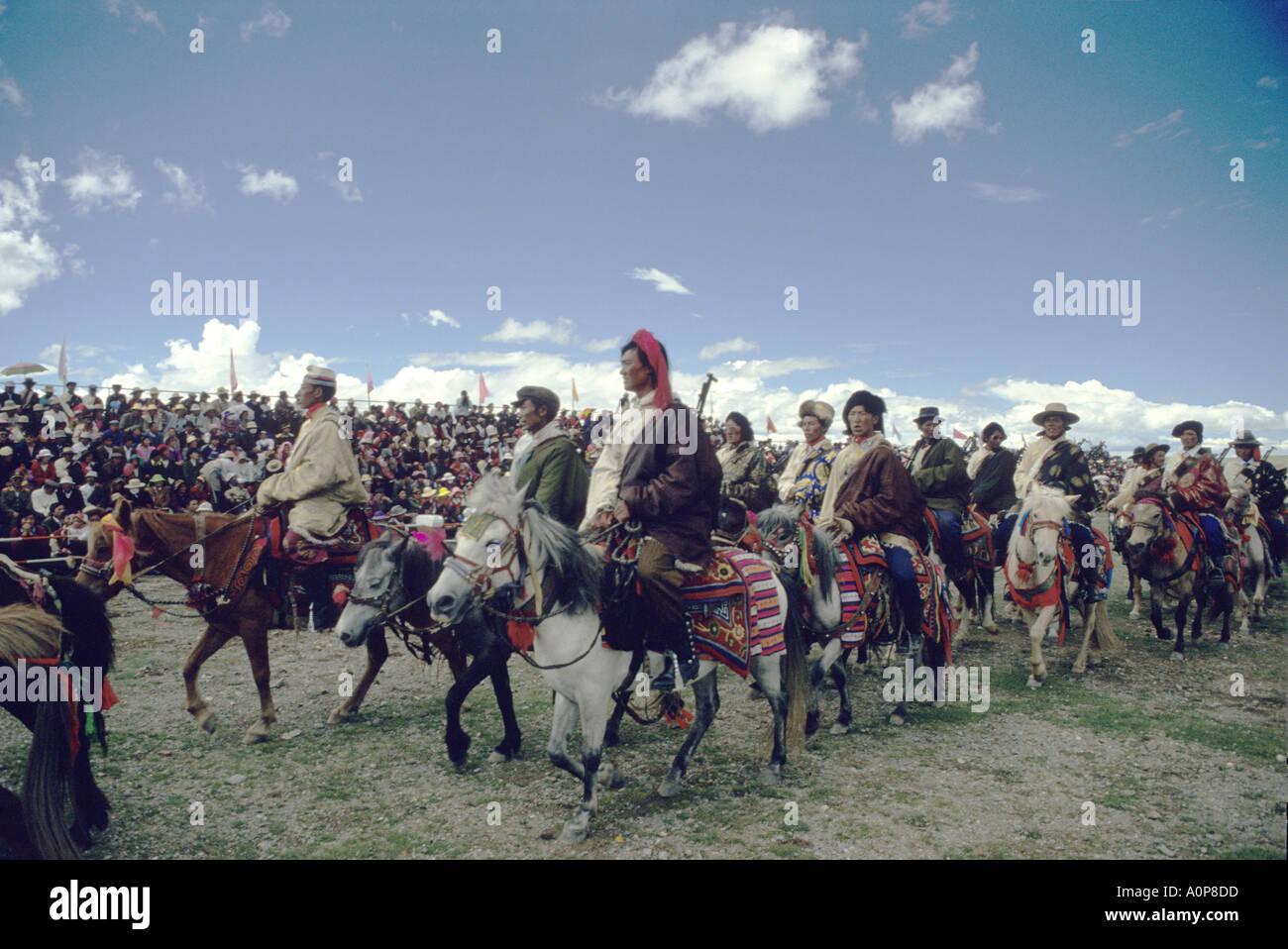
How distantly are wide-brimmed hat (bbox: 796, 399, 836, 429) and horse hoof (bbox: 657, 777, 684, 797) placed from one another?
4034 mm

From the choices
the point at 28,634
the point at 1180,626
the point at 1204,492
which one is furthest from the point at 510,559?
the point at 1204,492

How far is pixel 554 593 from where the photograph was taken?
411 cm

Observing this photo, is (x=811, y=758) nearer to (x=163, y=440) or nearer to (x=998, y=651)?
(x=998, y=651)

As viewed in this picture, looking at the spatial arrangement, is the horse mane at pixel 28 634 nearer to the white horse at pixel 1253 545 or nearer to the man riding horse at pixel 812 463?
the man riding horse at pixel 812 463

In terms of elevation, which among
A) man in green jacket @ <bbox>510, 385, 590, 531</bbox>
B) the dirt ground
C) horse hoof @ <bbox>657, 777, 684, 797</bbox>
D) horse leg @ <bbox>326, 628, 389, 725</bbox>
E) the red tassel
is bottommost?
the dirt ground

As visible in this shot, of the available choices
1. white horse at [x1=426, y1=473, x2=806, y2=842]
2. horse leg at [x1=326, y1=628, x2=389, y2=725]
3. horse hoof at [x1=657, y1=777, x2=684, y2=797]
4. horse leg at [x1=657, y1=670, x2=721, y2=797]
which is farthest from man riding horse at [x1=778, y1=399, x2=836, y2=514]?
horse leg at [x1=326, y1=628, x2=389, y2=725]

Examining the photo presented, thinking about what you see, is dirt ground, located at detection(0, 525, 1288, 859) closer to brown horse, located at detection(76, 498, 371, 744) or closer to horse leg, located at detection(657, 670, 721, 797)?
horse leg, located at detection(657, 670, 721, 797)

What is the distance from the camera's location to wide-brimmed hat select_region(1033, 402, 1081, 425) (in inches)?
330

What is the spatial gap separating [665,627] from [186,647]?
25.6 feet

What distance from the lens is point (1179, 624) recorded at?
334 inches

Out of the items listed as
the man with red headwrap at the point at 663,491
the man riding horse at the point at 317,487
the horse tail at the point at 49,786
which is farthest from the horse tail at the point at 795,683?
the horse tail at the point at 49,786

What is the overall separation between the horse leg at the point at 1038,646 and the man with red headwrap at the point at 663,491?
4.86 metres

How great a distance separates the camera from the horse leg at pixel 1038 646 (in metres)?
7.31

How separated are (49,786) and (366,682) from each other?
9.08 ft
